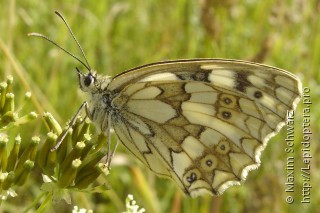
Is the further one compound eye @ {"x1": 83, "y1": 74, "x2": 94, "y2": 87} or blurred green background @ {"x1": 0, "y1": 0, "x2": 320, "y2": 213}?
blurred green background @ {"x1": 0, "y1": 0, "x2": 320, "y2": 213}

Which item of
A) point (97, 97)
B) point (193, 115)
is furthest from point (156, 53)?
point (97, 97)

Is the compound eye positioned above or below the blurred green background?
below

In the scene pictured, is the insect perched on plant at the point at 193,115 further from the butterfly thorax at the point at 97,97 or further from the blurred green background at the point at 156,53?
the blurred green background at the point at 156,53

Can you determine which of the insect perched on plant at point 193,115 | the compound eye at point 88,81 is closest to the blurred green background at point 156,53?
the insect perched on plant at point 193,115

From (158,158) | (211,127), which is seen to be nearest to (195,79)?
(211,127)

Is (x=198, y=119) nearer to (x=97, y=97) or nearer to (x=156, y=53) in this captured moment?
(x=97, y=97)

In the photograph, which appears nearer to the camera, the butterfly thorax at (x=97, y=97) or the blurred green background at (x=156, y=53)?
the butterfly thorax at (x=97, y=97)

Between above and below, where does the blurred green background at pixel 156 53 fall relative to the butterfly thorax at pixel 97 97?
above

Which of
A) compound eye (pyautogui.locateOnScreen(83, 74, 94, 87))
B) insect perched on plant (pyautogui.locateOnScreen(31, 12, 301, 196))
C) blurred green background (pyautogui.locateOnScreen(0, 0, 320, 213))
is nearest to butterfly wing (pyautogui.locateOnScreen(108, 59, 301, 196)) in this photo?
insect perched on plant (pyautogui.locateOnScreen(31, 12, 301, 196))

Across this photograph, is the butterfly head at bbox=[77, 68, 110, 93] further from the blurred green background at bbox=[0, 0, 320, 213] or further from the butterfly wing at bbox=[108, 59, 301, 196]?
the blurred green background at bbox=[0, 0, 320, 213]
